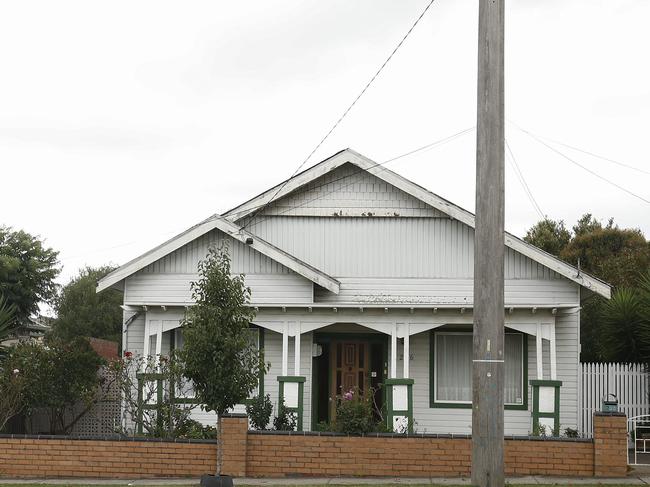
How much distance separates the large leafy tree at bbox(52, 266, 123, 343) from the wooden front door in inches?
1522

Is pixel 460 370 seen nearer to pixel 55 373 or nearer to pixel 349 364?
pixel 349 364

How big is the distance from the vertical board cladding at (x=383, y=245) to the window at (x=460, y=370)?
1.39 meters

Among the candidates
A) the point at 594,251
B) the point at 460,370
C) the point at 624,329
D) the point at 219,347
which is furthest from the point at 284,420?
the point at 594,251

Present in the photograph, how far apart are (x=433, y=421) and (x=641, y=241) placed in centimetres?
2730

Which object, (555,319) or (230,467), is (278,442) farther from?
(555,319)

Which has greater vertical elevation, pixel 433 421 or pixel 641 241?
pixel 641 241

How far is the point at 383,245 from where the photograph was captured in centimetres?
2102

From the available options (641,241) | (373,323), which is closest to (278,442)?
(373,323)

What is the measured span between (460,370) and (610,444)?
6.22 metres

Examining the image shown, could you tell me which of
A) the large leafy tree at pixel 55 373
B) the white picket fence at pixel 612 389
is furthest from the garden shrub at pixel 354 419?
the white picket fence at pixel 612 389

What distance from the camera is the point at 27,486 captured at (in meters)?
14.4

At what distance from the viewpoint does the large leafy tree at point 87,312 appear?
192ft

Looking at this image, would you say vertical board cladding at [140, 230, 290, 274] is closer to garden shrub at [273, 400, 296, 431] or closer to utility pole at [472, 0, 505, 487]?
garden shrub at [273, 400, 296, 431]

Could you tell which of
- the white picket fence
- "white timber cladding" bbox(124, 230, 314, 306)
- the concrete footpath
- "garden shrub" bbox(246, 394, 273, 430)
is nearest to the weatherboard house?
"white timber cladding" bbox(124, 230, 314, 306)
